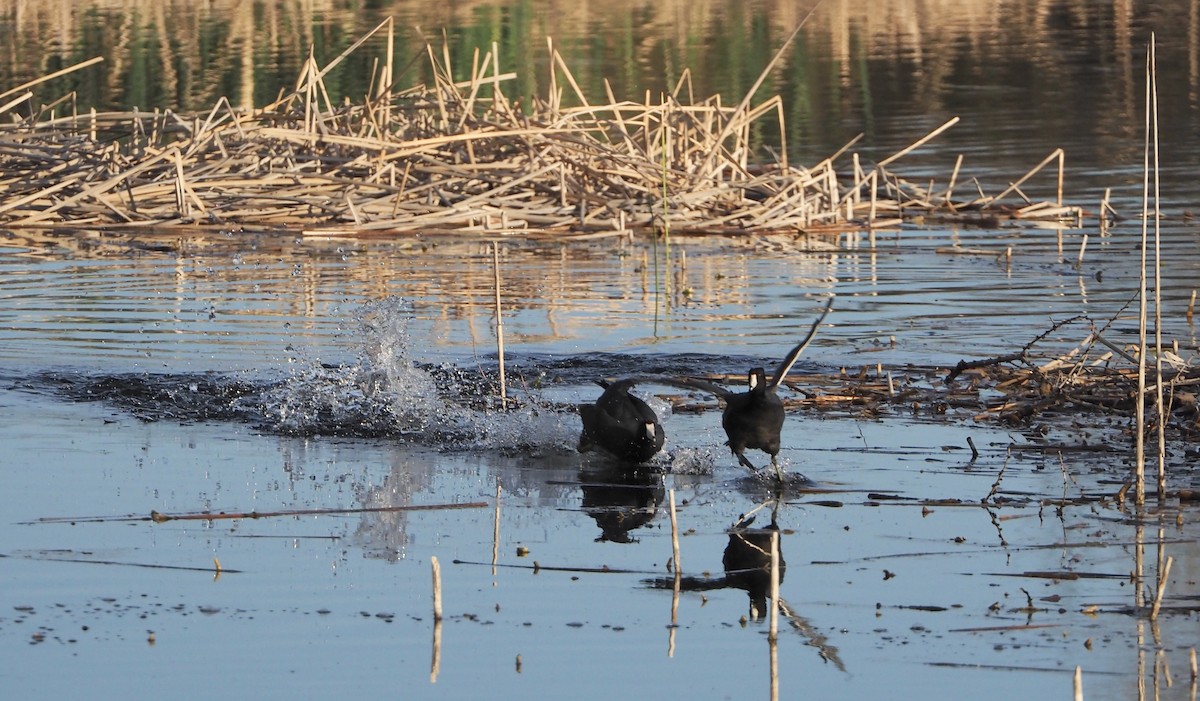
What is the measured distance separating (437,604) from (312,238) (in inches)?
410

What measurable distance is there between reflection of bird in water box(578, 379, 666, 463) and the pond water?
172 mm

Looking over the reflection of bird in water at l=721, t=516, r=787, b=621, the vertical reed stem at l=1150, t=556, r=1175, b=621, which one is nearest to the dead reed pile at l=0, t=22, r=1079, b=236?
the reflection of bird in water at l=721, t=516, r=787, b=621

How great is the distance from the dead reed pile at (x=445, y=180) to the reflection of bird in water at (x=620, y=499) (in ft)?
25.2

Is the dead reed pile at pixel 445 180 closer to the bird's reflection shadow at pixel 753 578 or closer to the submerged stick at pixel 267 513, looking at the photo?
the submerged stick at pixel 267 513

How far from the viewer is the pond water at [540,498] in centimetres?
552

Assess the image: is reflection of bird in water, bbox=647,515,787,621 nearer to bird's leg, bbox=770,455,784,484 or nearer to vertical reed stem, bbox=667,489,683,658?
vertical reed stem, bbox=667,489,683,658

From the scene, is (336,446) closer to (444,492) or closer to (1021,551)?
(444,492)

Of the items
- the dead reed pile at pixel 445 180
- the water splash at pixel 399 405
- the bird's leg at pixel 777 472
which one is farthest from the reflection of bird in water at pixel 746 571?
the dead reed pile at pixel 445 180

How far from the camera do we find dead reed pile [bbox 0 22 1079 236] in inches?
635

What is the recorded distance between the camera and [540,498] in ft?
24.9

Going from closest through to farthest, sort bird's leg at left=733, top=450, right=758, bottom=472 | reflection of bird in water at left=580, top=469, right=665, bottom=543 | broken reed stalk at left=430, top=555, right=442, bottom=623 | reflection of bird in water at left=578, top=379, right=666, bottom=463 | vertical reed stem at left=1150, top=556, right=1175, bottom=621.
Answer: broken reed stalk at left=430, top=555, right=442, bottom=623, vertical reed stem at left=1150, top=556, right=1175, bottom=621, reflection of bird in water at left=580, top=469, right=665, bottom=543, bird's leg at left=733, top=450, right=758, bottom=472, reflection of bird in water at left=578, top=379, right=666, bottom=463

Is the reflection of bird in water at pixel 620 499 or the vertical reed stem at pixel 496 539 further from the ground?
the vertical reed stem at pixel 496 539

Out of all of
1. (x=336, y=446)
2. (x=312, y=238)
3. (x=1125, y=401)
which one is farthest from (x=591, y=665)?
(x=312, y=238)

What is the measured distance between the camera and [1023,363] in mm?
9422
